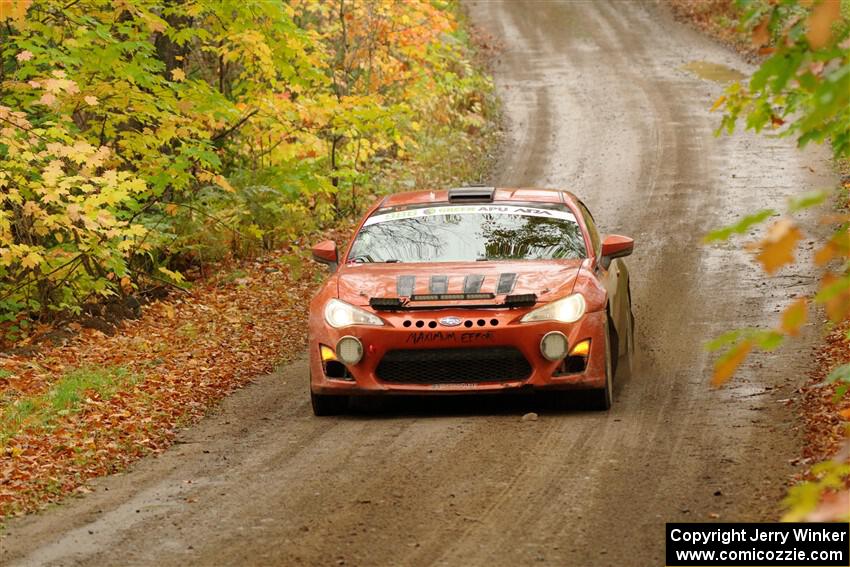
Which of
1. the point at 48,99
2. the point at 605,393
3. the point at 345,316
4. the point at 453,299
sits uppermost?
the point at 48,99

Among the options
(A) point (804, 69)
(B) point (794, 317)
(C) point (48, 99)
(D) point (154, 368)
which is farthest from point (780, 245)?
(C) point (48, 99)

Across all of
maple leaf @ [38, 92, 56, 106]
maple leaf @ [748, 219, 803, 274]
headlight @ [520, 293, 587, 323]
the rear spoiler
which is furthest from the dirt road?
maple leaf @ [38, 92, 56, 106]

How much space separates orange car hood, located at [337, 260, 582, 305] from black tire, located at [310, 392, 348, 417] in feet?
2.61

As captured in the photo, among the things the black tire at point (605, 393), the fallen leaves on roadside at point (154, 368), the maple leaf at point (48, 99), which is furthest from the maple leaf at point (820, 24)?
the maple leaf at point (48, 99)

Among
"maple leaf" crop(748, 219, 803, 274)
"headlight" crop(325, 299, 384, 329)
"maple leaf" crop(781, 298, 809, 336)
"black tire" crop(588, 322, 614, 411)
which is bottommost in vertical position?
"black tire" crop(588, 322, 614, 411)

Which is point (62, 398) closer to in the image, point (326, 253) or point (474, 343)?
Answer: point (326, 253)

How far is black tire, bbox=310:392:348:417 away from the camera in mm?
9234

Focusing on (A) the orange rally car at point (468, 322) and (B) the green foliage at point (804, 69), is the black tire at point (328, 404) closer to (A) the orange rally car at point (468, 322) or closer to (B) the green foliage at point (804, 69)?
(A) the orange rally car at point (468, 322)

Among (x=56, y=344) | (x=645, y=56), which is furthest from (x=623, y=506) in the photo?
(x=645, y=56)

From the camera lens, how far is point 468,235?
997 centimetres

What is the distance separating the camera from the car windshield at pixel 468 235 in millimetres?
9750

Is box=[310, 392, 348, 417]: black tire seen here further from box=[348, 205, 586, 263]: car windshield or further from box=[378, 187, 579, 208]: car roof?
box=[378, 187, 579, 208]: car roof

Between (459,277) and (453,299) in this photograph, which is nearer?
(453,299)

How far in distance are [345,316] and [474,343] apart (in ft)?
3.30
